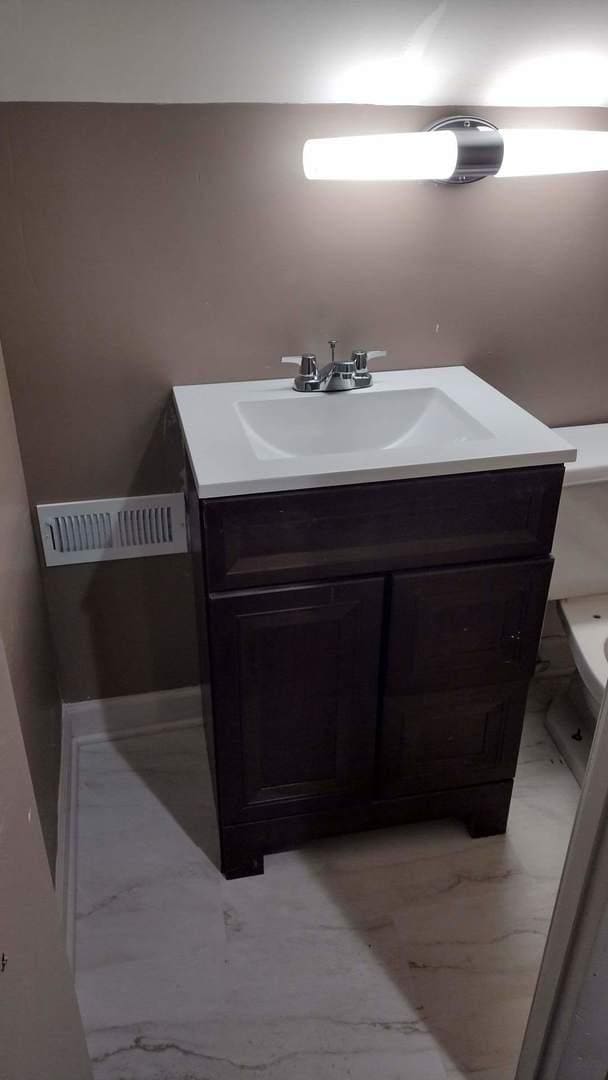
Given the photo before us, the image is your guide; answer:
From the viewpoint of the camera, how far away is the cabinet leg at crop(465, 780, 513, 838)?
5.32 feet

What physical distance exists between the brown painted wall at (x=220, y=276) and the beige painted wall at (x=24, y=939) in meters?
0.87

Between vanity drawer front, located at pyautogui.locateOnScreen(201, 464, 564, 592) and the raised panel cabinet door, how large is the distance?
0.11 feet

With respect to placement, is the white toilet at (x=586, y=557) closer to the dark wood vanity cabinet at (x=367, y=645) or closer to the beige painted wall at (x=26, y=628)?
the dark wood vanity cabinet at (x=367, y=645)

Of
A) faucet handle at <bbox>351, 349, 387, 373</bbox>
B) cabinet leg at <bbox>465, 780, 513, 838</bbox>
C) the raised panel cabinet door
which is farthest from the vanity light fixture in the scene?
cabinet leg at <bbox>465, 780, 513, 838</bbox>

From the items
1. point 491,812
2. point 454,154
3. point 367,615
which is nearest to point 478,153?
point 454,154

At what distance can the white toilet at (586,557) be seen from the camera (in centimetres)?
157

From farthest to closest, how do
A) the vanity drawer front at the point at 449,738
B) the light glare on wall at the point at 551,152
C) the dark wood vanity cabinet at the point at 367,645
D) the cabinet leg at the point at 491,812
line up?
the cabinet leg at the point at 491,812
the vanity drawer front at the point at 449,738
the light glare on wall at the point at 551,152
the dark wood vanity cabinet at the point at 367,645

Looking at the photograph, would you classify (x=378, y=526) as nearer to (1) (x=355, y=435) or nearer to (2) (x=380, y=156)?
(1) (x=355, y=435)

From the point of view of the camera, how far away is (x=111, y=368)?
1548mm

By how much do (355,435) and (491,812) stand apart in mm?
814

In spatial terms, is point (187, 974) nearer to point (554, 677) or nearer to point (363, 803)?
point (363, 803)

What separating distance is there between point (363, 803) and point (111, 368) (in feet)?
3.19

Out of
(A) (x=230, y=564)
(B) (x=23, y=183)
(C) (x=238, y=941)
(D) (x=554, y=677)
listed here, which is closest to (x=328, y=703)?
(A) (x=230, y=564)

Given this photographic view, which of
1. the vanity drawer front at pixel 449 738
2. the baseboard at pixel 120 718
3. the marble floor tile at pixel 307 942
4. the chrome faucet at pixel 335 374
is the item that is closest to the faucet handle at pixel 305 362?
the chrome faucet at pixel 335 374
